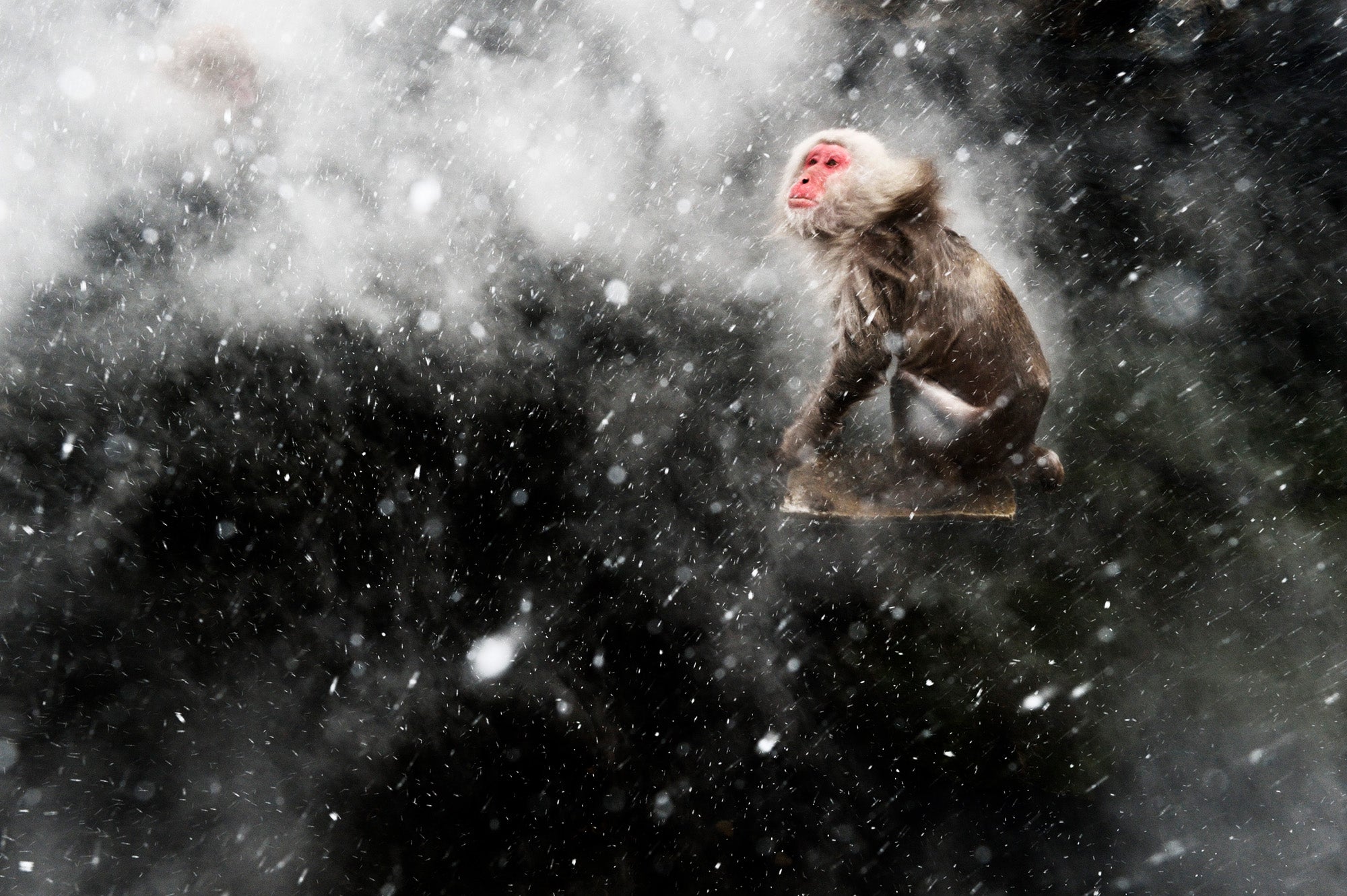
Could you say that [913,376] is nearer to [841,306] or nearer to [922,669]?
[841,306]

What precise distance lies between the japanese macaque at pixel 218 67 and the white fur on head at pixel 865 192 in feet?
7.62

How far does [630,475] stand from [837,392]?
1543mm

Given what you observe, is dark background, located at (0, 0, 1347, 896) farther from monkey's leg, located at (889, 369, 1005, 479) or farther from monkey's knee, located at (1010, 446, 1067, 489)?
monkey's leg, located at (889, 369, 1005, 479)

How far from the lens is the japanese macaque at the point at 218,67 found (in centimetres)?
280

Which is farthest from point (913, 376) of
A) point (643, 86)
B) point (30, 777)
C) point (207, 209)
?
point (30, 777)

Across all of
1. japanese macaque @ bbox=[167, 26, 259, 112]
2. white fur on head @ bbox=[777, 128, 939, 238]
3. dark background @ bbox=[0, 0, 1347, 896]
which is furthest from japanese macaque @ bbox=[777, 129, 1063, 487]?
japanese macaque @ bbox=[167, 26, 259, 112]

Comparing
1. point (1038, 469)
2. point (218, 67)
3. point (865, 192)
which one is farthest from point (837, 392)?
point (218, 67)

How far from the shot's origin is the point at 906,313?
1.85 m

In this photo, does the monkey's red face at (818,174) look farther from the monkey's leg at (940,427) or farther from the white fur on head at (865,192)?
the monkey's leg at (940,427)

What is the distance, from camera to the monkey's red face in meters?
1.81

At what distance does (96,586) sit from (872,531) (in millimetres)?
3369

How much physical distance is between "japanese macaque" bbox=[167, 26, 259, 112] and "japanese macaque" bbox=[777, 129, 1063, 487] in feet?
7.40

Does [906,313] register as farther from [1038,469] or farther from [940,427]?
[1038,469]

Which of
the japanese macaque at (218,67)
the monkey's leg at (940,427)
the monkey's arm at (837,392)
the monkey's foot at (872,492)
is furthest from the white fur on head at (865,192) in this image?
the japanese macaque at (218,67)
